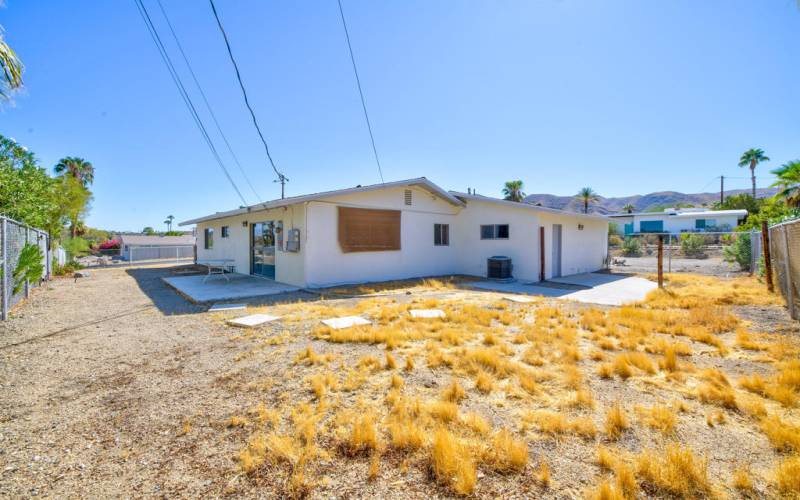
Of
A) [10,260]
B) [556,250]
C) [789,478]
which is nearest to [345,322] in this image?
[789,478]

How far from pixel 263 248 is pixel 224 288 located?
2798 millimetres

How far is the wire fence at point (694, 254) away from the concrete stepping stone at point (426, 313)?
28.7 ft

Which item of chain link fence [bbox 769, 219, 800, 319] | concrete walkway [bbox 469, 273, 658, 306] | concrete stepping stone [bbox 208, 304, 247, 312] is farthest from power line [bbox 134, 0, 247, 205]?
chain link fence [bbox 769, 219, 800, 319]

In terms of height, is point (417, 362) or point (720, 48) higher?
point (720, 48)

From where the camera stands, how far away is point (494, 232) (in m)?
13.6

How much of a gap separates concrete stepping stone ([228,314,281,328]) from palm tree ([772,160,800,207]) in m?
14.1

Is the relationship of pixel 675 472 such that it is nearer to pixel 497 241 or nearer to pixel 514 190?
pixel 497 241

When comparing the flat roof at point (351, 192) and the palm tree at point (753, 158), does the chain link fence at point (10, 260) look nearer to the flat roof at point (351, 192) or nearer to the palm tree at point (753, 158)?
the flat roof at point (351, 192)

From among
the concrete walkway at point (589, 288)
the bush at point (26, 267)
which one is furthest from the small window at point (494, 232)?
the bush at point (26, 267)

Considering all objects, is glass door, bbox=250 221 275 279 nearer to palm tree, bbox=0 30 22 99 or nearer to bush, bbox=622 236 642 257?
palm tree, bbox=0 30 22 99

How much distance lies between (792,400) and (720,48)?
11.1m

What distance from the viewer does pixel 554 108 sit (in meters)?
12.4

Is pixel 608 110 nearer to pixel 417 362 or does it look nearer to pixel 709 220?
pixel 417 362

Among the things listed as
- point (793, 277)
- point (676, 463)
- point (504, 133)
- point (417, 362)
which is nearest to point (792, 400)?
point (676, 463)
